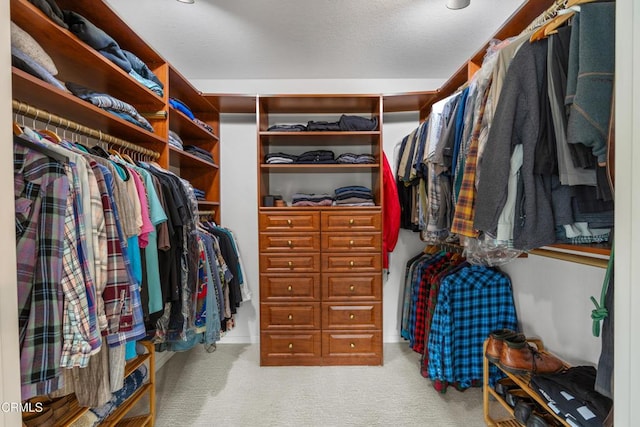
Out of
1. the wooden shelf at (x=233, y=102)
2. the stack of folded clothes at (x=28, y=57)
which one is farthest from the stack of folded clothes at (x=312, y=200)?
the stack of folded clothes at (x=28, y=57)

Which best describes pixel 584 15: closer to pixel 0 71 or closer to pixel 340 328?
pixel 0 71

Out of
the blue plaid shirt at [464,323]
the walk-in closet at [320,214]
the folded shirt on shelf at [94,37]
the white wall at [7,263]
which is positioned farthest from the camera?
the blue plaid shirt at [464,323]

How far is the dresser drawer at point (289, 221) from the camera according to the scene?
2.25m

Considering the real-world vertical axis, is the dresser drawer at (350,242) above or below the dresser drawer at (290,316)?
above

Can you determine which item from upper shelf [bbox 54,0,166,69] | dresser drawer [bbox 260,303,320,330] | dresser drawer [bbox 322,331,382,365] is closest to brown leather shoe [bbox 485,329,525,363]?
dresser drawer [bbox 322,331,382,365]

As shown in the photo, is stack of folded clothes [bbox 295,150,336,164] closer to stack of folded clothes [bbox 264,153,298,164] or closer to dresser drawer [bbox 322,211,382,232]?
stack of folded clothes [bbox 264,153,298,164]

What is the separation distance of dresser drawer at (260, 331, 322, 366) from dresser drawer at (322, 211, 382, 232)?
851 millimetres

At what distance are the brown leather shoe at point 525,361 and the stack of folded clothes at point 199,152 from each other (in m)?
2.43

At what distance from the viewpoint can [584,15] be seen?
2.53 feet

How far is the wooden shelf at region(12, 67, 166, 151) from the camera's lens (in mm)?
990

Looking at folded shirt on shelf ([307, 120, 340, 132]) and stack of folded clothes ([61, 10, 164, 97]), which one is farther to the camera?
folded shirt on shelf ([307, 120, 340, 132])

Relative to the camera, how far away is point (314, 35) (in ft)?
6.64

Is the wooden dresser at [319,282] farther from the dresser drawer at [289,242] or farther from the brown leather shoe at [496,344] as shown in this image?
the brown leather shoe at [496,344]
